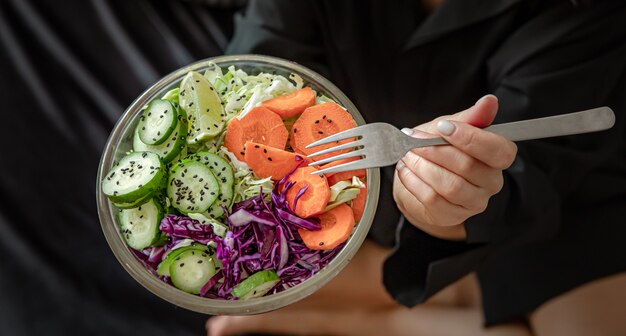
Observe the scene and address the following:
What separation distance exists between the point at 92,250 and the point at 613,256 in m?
1.35

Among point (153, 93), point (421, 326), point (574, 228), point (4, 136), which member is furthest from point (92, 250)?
point (574, 228)

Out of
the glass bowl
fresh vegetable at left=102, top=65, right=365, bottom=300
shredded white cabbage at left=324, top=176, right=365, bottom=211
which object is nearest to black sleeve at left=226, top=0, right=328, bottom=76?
the glass bowl

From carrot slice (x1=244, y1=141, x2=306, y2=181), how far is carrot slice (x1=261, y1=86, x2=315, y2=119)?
7 cm

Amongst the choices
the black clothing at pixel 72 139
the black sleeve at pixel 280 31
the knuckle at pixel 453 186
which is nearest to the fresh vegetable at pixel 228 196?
the knuckle at pixel 453 186

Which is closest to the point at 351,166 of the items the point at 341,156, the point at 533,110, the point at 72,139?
the point at 341,156

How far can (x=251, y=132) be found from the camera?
3.06ft

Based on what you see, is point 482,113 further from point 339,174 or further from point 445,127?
point 339,174

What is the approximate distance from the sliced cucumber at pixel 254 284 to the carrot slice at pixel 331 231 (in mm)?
72

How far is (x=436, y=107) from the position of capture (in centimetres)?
150

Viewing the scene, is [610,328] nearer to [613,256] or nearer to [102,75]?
[613,256]

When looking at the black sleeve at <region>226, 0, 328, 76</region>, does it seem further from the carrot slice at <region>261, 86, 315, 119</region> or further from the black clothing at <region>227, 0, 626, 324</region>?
the carrot slice at <region>261, 86, 315, 119</region>

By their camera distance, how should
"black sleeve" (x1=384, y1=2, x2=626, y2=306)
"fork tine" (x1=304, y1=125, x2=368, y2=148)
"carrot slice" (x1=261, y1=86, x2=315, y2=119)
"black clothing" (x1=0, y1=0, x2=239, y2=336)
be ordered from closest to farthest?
"fork tine" (x1=304, y1=125, x2=368, y2=148) → "carrot slice" (x1=261, y1=86, x2=315, y2=119) → "black sleeve" (x1=384, y1=2, x2=626, y2=306) → "black clothing" (x1=0, y1=0, x2=239, y2=336)

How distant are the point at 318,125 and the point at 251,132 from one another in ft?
0.34

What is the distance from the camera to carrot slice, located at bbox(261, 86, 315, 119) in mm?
957
